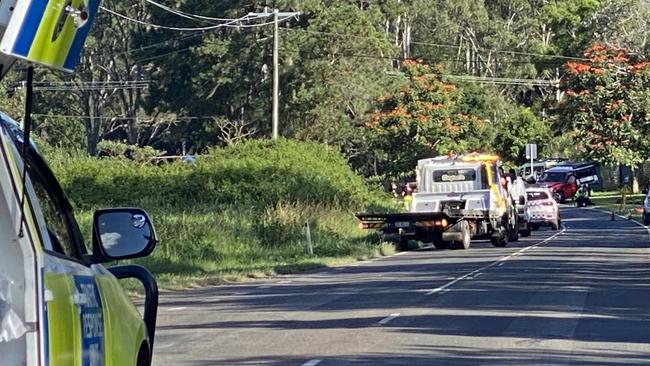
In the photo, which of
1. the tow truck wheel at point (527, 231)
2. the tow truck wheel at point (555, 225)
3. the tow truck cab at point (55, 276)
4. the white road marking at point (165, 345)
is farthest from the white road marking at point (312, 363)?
the tow truck wheel at point (555, 225)

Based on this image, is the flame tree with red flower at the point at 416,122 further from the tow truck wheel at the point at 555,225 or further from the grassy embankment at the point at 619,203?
the tow truck wheel at the point at 555,225

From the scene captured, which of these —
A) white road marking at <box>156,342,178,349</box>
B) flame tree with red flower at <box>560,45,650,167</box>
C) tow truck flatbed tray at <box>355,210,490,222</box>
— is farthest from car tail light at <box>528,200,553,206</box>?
white road marking at <box>156,342,178,349</box>

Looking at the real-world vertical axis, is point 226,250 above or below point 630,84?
below

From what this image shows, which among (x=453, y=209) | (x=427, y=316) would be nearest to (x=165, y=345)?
(x=427, y=316)

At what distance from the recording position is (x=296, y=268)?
91.1 ft

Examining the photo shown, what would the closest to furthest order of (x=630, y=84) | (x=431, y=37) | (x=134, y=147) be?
(x=630, y=84)
(x=134, y=147)
(x=431, y=37)

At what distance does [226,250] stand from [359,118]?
30731mm

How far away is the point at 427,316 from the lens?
16438mm

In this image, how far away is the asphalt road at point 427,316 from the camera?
1281 centimetres

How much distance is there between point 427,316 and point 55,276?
41.3ft

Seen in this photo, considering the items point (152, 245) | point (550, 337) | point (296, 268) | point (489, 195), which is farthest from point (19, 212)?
point (489, 195)

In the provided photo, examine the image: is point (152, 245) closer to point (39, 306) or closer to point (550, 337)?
point (39, 306)

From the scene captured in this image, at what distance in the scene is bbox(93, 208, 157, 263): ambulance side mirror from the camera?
548cm

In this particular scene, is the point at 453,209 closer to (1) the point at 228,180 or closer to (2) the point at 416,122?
(1) the point at 228,180
